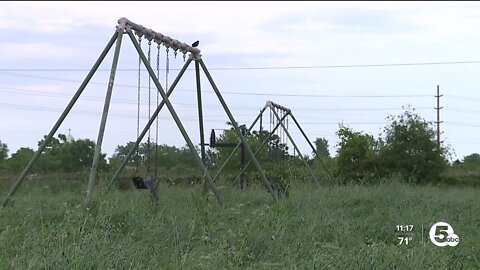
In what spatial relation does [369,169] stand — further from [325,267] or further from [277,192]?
[325,267]

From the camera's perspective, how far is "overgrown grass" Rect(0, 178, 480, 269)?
434 cm

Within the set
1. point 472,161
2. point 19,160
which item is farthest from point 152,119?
point 472,161

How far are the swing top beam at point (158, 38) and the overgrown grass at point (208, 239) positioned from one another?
222cm

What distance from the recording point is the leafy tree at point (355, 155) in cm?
2342

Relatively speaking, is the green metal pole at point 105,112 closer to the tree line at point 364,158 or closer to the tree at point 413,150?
the tree line at point 364,158

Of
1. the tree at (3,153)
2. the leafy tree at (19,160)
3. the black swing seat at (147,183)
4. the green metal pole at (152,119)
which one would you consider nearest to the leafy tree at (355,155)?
the leafy tree at (19,160)

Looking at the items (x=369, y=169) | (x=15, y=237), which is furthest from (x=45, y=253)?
(x=369, y=169)

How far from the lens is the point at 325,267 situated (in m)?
4.48

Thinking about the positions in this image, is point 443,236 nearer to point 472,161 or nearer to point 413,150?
point 413,150

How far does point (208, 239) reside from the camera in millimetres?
5195

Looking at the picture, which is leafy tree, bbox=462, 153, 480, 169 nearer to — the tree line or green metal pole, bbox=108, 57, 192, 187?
the tree line

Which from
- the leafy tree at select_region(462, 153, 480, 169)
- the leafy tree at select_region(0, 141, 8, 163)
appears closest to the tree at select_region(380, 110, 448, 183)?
the leafy tree at select_region(462, 153, 480, 169)

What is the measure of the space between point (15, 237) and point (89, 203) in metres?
1.58

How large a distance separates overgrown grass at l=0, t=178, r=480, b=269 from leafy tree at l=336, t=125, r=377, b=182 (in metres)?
14.8
